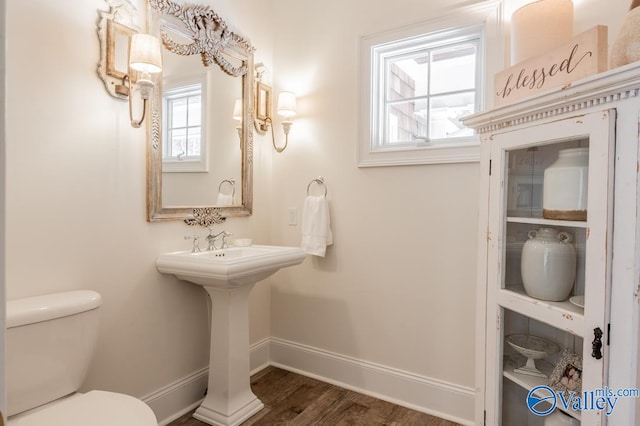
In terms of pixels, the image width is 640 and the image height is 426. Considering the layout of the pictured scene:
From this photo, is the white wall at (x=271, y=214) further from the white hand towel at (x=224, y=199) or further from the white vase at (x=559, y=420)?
the white vase at (x=559, y=420)

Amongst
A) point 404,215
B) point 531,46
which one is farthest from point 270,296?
point 531,46

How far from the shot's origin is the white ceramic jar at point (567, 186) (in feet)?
3.45

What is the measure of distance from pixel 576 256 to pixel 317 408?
5.28 feet

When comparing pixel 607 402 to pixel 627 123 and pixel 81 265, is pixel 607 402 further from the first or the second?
pixel 81 265

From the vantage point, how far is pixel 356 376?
2318mm

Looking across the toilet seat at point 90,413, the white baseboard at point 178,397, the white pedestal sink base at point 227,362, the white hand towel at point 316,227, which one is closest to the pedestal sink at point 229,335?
the white pedestal sink base at point 227,362

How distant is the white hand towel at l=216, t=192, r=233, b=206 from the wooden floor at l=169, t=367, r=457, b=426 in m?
1.18

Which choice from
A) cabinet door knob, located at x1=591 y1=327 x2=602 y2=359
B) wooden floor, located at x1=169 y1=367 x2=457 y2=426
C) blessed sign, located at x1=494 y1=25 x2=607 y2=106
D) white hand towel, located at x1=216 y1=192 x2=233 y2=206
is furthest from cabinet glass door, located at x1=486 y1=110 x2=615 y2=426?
white hand towel, located at x1=216 y1=192 x2=233 y2=206

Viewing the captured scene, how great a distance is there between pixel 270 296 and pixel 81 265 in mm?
1351

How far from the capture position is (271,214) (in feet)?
8.79

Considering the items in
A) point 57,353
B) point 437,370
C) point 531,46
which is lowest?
point 437,370

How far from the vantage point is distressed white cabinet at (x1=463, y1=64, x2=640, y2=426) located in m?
0.92

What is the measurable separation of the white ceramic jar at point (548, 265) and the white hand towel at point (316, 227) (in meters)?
1.25

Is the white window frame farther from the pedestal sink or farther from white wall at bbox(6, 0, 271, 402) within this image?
white wall at bbox(6, 0, 271, 402)
